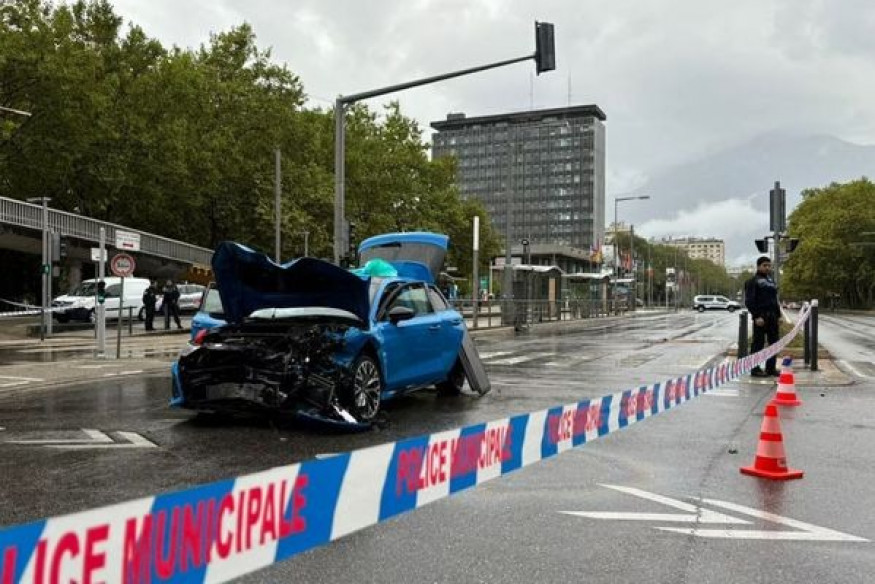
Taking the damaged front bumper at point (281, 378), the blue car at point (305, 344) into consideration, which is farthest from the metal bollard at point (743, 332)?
the damaged front bumper at point (281, 378)

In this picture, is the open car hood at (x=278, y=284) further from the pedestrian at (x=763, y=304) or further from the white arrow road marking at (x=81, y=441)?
the pedestrian at (x=763, y=304)

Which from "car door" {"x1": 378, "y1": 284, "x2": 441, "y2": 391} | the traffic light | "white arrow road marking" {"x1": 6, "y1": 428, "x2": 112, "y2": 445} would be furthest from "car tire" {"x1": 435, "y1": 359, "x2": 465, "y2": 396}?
the traffic light

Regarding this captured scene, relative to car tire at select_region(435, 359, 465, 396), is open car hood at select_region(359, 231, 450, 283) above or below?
above

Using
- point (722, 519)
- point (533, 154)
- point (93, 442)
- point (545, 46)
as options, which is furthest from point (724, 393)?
point (533, 154)

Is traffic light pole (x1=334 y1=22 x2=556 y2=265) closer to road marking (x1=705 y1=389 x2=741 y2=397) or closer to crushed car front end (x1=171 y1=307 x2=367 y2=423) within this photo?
road marking (x1=705 y1=389 x2=741 y2=397)

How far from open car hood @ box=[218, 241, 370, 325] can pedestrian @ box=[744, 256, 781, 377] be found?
8.06m

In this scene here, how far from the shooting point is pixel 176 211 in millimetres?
48125

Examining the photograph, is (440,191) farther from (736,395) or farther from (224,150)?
(736,395)

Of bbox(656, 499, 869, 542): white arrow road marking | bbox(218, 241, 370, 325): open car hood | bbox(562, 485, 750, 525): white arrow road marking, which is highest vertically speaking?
bbox(218, 241, 370, 325): open car hood

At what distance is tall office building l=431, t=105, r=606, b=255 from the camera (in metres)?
68.7

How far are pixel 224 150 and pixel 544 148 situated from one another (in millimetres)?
38254

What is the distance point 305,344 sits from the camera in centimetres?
790

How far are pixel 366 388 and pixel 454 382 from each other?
2972mm

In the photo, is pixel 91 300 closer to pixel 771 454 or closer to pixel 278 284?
pixel 278 284
